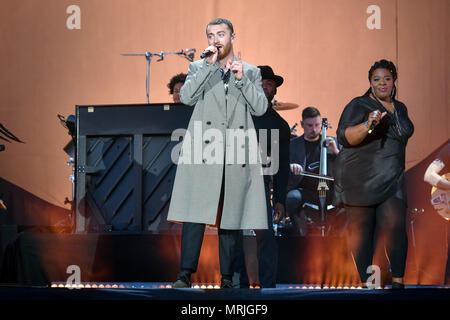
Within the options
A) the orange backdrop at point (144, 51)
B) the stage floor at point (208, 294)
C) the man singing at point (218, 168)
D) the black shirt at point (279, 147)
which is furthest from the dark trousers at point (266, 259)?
the orange backdrop at point (144, 51)

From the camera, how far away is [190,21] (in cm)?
761

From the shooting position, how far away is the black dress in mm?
3588

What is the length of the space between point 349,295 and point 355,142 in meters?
1.23

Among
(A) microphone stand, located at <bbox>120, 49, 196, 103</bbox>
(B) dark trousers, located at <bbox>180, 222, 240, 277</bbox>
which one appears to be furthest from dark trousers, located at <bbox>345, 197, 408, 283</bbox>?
(A) microphone stand, located at <bbox>120, 49, 196, 103</bbox>

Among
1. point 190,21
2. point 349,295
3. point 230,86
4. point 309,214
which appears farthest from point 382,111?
point 190,21

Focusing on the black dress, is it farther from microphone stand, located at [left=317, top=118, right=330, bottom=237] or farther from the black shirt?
microphone stand, located at [left=317, top=118, right=330, bottom=237]

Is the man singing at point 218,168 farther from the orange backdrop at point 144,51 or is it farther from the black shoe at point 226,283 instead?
the orange backdrop at point 144,51

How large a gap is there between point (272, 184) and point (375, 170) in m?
0.85

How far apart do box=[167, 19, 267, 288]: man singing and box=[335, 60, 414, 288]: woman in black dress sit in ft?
2.07

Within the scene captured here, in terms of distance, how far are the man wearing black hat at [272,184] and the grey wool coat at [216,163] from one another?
62 centimetres

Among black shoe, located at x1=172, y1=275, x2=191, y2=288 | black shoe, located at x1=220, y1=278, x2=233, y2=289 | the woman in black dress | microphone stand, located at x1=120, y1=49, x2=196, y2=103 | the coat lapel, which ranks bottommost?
black shoe, located at x1=220, y1=278, x2=233, y2=289

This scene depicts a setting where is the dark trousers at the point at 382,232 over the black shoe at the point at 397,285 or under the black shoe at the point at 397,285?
over

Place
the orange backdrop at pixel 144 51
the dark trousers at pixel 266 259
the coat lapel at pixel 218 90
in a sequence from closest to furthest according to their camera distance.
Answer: the coat lapel at pixel 218 90 → the dark trousers at pixel 266 259 → the orange backdrop at pixel 144 51

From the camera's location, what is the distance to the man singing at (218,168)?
10.8 feet
